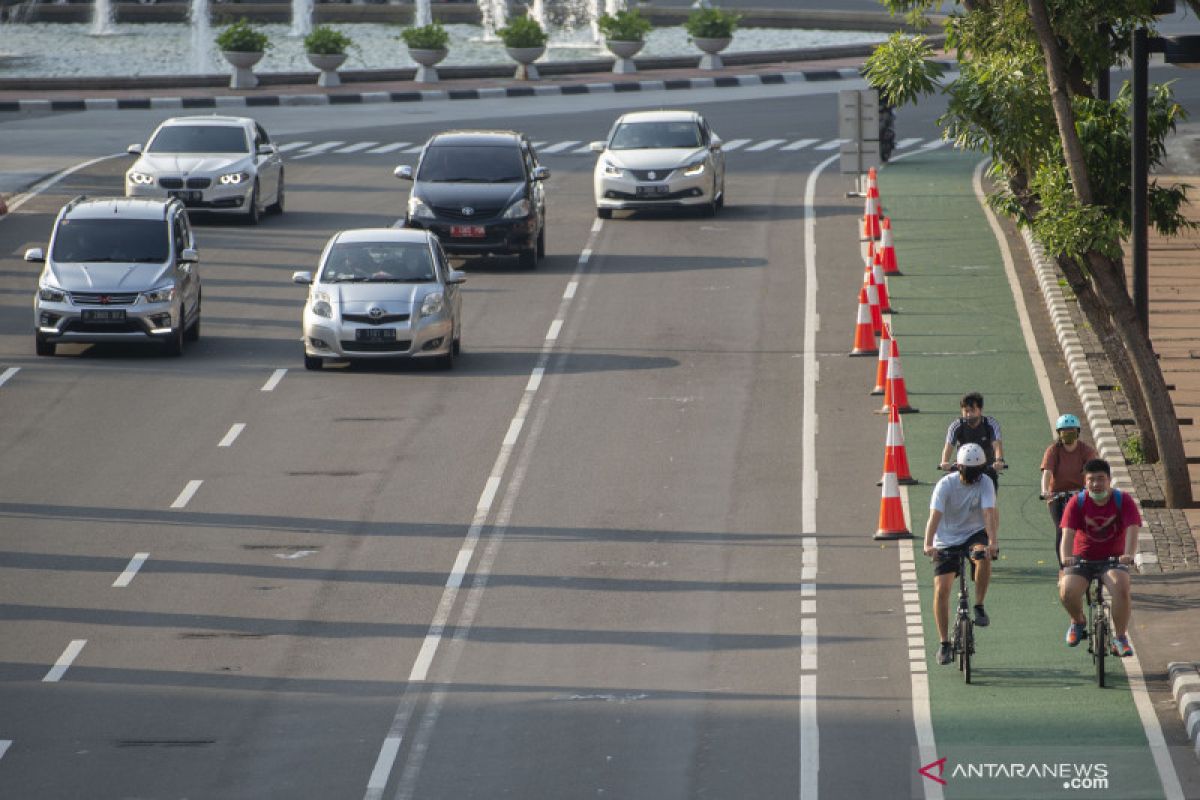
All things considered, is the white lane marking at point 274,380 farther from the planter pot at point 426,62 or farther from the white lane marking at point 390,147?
the planter pot at point 426,62

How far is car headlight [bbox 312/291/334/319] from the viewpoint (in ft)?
87.8

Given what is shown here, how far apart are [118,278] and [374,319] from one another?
332 cm

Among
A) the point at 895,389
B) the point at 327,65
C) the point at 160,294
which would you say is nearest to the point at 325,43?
the point at 327,65

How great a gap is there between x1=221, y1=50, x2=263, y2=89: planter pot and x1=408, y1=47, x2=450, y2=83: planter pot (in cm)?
414

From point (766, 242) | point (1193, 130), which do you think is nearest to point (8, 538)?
point (766, 242)

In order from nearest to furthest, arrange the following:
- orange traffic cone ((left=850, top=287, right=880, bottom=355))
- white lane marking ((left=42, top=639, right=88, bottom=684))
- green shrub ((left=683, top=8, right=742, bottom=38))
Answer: white lane marking ((left=42, top=639, right=88, bottom=684)) → orange traffic cone ((left=850, top=287, right=880, bottom=355)) → green shrub ((left=683, top=8, right=742, bottom=38))

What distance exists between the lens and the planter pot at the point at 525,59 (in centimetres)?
5759

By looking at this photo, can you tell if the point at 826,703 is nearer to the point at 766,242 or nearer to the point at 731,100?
the point at 766,242

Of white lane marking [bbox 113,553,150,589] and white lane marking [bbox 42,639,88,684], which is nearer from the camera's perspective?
white lane marking [bbox 42,639,88,684]

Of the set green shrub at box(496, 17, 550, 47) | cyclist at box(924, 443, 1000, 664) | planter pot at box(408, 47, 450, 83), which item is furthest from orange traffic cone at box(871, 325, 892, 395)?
planter pot at box(408, 47, 450, 83)

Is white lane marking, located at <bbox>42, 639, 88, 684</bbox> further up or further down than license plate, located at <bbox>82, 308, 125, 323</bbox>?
further down

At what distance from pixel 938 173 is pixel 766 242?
858 centimetres

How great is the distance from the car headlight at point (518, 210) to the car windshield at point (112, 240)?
6336 millimetres

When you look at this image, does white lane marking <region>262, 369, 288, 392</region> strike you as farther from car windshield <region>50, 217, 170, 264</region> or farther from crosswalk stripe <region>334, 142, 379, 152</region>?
crosswalk stripe <region>334, 142, 379, 152</region>
